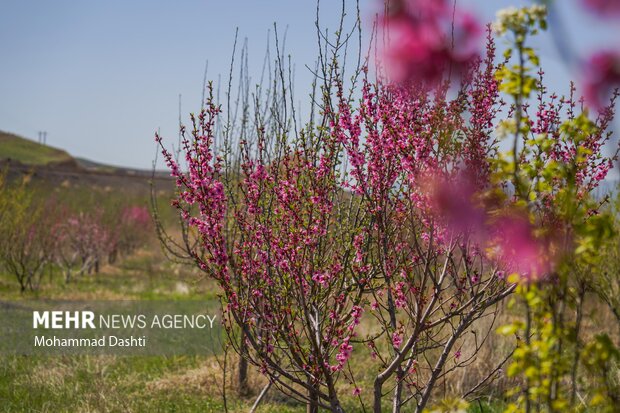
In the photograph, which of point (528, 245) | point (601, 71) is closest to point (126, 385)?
point (528, 245)

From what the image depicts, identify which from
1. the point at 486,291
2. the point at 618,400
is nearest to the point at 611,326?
the point at 486,291

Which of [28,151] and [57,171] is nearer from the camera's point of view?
[57,171]

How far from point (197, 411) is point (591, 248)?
5.86m

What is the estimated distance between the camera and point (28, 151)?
81062 mm

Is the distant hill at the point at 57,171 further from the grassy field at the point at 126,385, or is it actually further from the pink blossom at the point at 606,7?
the pink blossom at the point at 606,7

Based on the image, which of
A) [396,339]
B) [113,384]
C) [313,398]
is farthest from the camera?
[113,384]

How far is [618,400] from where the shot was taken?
262cm

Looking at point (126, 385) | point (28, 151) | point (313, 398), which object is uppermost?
point (28, 151)

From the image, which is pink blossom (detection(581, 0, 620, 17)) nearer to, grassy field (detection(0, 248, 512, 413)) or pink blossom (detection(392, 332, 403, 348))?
pink blossom (detection(392, 332, 403, 348))

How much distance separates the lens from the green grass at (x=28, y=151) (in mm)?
76525

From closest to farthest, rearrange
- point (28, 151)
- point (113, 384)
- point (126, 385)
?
point (113, 384), point (126, 385), point (28, 151)

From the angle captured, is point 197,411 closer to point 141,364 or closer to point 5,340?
point 141,364

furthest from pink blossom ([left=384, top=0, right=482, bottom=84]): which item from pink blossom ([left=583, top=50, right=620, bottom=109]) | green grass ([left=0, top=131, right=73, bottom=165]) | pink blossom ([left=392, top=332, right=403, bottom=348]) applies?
green grass ([left=0, top=131, right=73, bottom=165])

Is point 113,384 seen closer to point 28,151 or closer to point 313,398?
point 313,398
